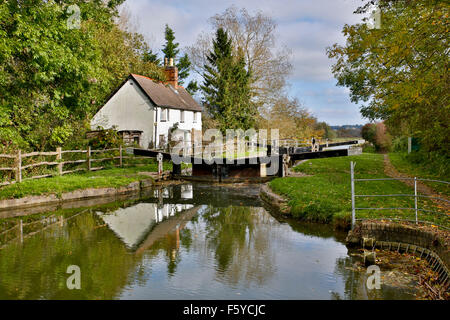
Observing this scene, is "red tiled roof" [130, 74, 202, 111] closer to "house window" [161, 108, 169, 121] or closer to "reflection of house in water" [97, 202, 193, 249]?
"house window" [161, 108, 169, 121]

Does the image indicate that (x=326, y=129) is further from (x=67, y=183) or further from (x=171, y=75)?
(x=67, y=183)

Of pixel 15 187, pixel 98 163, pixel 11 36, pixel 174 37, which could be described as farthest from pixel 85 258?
pixel 174 37

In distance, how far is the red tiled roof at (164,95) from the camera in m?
33.9

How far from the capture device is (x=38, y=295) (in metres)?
6.21

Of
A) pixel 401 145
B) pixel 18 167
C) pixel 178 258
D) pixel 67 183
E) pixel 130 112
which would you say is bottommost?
pixel 178 258

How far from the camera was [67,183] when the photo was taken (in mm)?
16031

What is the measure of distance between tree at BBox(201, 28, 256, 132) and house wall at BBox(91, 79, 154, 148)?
7374 millimetres

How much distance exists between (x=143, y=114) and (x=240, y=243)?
1030 inches

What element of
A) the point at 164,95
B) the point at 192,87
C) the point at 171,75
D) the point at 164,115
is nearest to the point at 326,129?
the point at 192,87

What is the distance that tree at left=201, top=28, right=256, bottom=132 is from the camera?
37.6m
